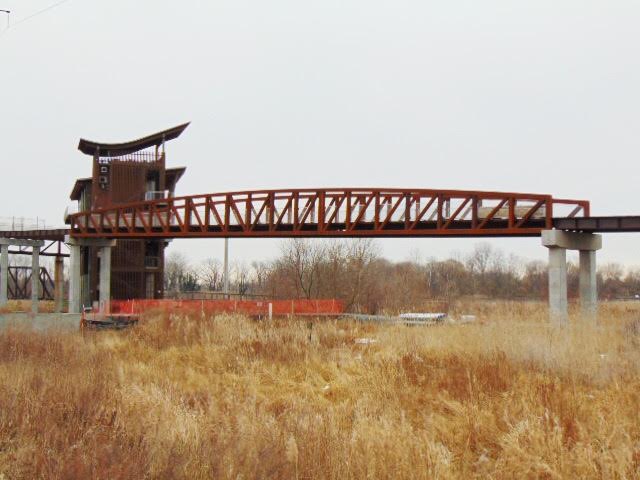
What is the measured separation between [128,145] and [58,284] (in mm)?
15324

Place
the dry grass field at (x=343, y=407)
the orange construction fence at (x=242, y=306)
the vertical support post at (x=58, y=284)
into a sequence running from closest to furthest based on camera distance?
the dry grass field at (x=343, y=407) < the orange construction fence at (x=242, y=306) < the vertical support post at (x=58, y=284)

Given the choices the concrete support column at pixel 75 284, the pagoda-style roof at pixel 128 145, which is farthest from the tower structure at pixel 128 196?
the concrete support column at pixel 75 284

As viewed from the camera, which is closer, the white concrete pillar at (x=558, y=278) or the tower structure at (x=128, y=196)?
the white concrete pillar at (x=558, y=278)

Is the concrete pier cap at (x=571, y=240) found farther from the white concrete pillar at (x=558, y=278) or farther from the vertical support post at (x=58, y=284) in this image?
the vertical support post at (x=58, y=284)

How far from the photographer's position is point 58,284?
54.4 meters

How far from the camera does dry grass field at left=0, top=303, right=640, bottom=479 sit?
6.42 meters

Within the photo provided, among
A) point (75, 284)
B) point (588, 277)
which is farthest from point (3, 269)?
point (588, 277)

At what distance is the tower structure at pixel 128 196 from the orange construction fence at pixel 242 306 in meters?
14.1

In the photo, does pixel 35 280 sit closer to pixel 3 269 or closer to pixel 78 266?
pixel 3 269

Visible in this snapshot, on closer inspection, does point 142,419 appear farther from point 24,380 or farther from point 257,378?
point 257,378

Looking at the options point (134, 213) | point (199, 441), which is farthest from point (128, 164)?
point (199, 441)

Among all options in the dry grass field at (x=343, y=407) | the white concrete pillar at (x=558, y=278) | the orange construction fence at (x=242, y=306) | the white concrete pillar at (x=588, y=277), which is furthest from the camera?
the orange construction fence at (x=242, y=306)

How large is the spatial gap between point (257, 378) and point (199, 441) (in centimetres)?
727

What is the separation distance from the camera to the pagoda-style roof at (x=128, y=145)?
1938 inches
